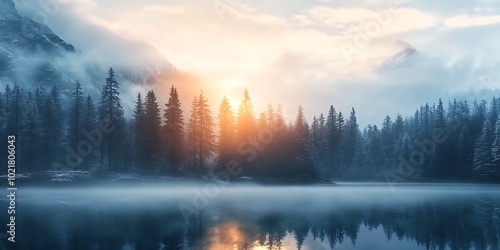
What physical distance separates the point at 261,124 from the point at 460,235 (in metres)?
68.3

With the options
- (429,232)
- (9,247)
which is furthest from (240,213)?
(9,247)

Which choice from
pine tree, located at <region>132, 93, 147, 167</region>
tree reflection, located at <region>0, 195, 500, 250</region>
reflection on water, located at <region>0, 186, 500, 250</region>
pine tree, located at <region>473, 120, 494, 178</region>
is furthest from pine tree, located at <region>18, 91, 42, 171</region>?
pine tree, located at <region>473, 120, 494, 178</region>

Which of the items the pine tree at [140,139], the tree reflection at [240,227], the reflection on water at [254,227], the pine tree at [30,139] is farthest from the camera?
the pine tree at [30,139]

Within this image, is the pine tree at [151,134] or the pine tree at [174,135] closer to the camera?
the pine tree at [151,134]

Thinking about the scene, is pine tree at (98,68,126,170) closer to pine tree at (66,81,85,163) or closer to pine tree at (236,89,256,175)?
pine tree at (66,81,85,163)

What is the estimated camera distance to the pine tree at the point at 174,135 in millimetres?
80375

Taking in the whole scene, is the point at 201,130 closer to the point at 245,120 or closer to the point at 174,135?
the point at 174,135

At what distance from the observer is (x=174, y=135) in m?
80.7

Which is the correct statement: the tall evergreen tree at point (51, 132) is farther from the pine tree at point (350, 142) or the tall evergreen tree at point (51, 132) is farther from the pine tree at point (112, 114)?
the pine tree at point (350, 142)

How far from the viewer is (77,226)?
27.5 m

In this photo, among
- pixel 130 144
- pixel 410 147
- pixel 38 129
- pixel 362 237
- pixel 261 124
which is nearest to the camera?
pixel 362 237

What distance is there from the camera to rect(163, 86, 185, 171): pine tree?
80375 mm

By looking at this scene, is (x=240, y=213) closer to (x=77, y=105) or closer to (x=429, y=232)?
(x=429, y=232)

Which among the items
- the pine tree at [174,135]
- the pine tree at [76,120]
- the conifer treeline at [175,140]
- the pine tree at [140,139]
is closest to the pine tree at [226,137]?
the conifer treeline at [175,140]
